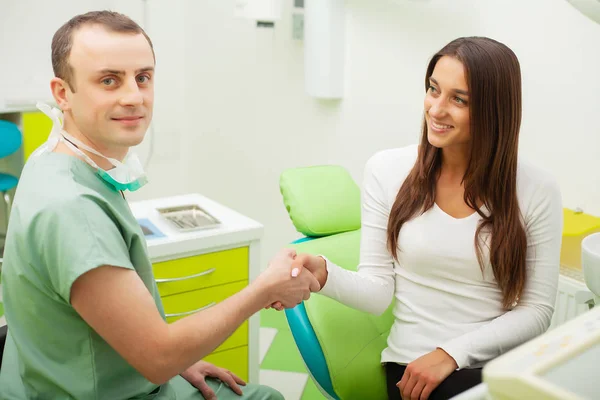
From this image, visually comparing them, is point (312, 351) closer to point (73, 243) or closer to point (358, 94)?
point (73, 243)

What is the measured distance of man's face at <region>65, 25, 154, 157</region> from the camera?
111 cm

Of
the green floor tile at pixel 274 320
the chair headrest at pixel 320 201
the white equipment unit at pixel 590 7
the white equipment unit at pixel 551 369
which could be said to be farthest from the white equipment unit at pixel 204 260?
the white equipment unit at pixel 551 369

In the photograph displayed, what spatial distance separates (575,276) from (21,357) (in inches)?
56.6

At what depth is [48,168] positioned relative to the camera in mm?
1080

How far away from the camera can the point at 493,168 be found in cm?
141

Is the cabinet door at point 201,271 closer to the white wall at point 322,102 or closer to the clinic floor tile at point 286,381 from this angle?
the clinic floor tile at point 286,381

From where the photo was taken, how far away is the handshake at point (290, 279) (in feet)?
4.17

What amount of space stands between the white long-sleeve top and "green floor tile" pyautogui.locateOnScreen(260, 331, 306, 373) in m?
0.99

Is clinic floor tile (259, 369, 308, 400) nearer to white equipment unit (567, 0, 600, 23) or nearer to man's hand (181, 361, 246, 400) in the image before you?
man's hand (181, 361, 246, 400)

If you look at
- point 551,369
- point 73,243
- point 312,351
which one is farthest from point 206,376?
point 551,369

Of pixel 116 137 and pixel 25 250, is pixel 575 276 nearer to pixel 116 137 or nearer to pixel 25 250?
pixel 116 137

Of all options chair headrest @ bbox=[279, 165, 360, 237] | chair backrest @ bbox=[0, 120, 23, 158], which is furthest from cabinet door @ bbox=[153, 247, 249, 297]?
chair backrest @ bbox=[0, 120, 23, 158]

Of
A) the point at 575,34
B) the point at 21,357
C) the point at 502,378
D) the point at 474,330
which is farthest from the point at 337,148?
the point at 502,378

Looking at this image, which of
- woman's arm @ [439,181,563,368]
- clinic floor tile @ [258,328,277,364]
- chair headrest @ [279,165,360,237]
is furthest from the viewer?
clinic floor tile @ [258,328,277,364]
